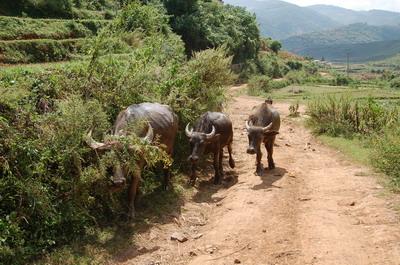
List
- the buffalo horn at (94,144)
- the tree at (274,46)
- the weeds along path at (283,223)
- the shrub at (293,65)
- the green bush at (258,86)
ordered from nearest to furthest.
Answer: the weeds along path at (283,223)
the buffalo horn at (94,144)
the green bush at (258,86)
the shrub at (293,65)
the tree at (274,46)

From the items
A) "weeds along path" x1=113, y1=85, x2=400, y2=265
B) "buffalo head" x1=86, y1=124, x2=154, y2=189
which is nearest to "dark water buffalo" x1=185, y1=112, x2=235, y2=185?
"weeds along path" x1=113, y1=85, x2=400, y2=265

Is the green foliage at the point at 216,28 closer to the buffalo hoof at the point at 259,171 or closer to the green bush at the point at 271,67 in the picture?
the green bush at the point at 271,67

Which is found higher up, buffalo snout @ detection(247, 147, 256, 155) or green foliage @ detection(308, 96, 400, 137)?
buffalo snout @ detection(247, 147, 256, 155)

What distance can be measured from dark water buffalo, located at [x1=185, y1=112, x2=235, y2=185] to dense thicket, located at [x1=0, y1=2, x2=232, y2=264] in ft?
4.57

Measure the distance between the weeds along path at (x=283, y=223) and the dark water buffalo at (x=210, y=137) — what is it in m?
0.65

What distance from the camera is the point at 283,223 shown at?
946 centimetres

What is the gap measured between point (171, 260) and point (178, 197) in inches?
123

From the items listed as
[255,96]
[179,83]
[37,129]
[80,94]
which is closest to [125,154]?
[37,129]

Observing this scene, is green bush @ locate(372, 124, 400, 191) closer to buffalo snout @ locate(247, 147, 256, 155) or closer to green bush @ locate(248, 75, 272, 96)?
buffalo snout @ locate(247, 147, 256, 155)

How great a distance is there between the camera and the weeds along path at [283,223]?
26.9 feet

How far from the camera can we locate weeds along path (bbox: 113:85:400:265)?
8203mm

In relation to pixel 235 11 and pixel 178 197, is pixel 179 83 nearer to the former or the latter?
pixel 178 197

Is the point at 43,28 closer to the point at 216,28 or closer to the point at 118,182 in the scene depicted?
the point at 118,182

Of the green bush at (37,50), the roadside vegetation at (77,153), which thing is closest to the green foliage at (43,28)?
the green bush at (37,50)
